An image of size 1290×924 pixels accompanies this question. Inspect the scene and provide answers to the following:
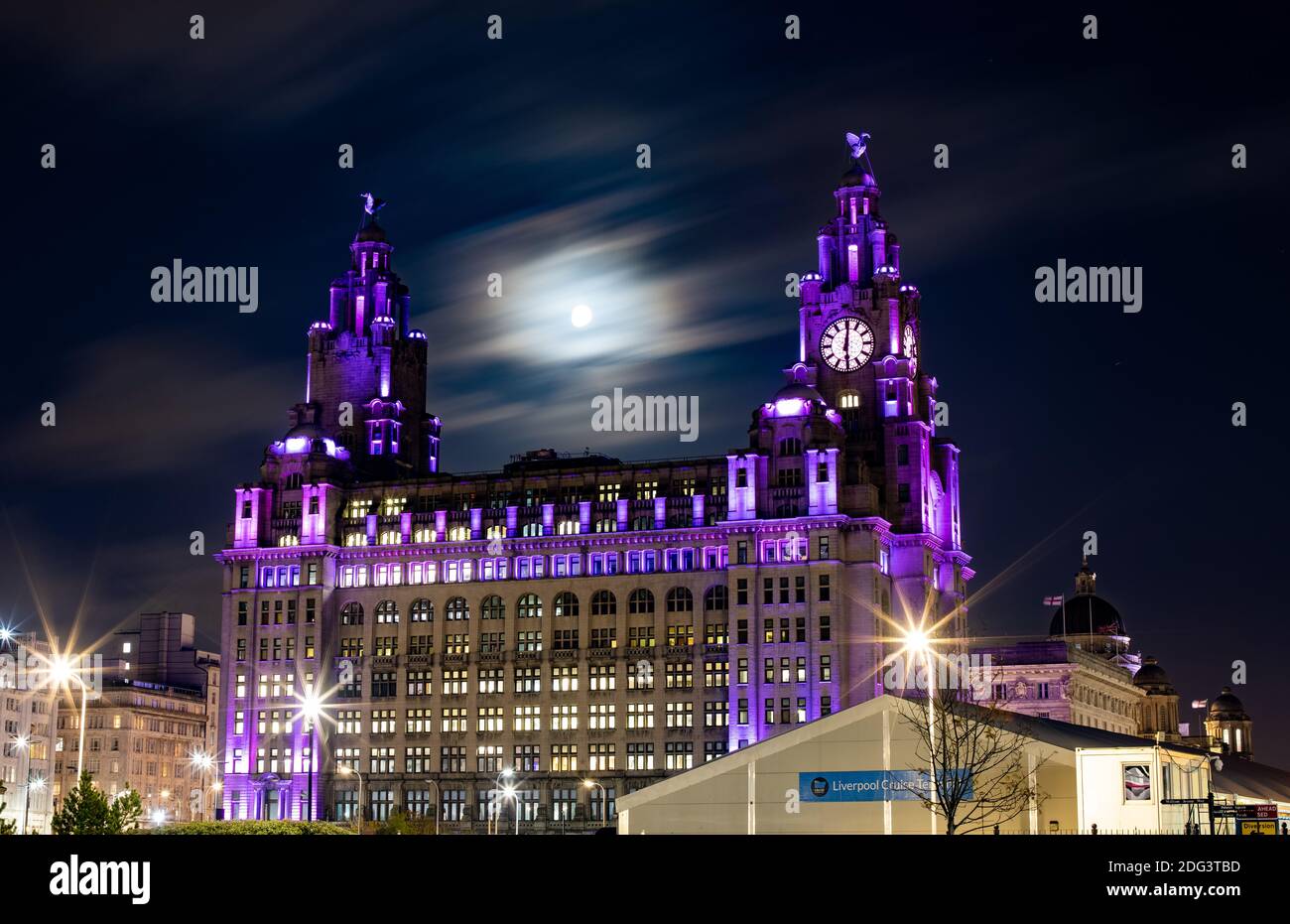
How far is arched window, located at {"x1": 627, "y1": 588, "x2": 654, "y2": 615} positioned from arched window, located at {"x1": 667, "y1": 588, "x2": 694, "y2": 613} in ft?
6.63

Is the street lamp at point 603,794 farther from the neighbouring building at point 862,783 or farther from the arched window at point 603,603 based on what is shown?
the neighbouring building at point 862,783

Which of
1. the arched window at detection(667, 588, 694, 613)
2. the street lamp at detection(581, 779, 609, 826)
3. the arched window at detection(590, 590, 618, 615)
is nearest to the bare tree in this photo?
the street lamp at detection(581, 779, 609, 826)

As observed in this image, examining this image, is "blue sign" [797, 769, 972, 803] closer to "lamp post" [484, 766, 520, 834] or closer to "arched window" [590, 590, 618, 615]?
"lamp post" [484, 766, 520, 834]

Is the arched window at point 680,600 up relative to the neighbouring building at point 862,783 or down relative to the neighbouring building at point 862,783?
up

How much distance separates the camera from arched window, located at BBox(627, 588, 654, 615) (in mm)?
195125

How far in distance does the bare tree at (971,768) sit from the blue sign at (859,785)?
101cm

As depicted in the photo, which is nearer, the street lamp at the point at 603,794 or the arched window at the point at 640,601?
the street lamp at the point at 603,794

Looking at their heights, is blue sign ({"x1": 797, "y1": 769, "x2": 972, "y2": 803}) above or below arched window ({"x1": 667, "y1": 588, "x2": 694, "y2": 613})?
below

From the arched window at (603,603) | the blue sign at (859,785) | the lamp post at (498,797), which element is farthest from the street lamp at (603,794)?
the blue sign at (859,785)

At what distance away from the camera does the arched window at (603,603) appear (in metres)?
197
